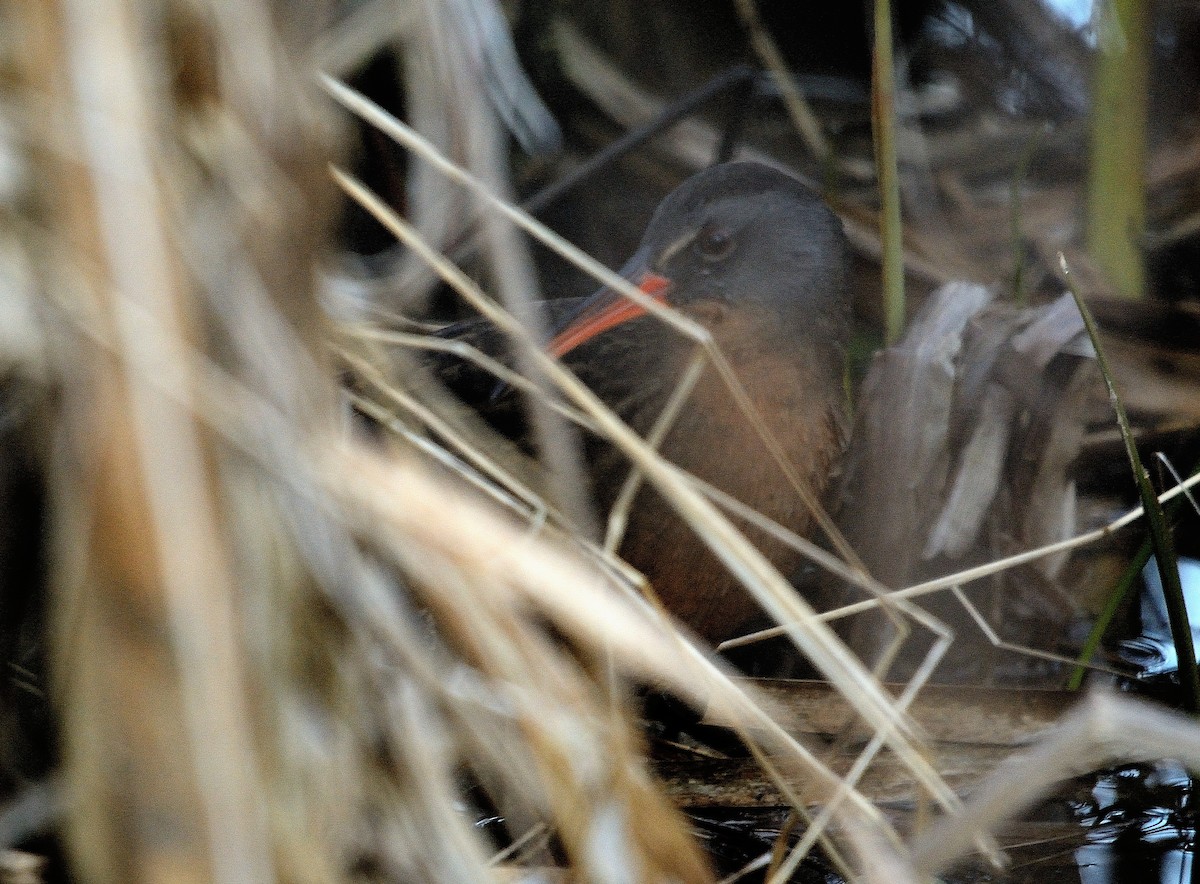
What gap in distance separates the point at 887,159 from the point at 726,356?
368 mm

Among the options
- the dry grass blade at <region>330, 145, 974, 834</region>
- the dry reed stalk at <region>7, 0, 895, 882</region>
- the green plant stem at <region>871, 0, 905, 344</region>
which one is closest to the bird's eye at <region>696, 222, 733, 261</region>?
the green plant stem at <region>871, 0, 905, 344</region>

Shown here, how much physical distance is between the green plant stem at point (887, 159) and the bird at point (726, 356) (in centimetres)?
8

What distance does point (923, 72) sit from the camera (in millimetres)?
3070

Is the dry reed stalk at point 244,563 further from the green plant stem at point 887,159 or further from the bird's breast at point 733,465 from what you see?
the green plant stem at point 887,159

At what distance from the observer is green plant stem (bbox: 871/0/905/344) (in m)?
1.85

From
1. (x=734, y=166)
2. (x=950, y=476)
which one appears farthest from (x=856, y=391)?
(x=734, y=166)

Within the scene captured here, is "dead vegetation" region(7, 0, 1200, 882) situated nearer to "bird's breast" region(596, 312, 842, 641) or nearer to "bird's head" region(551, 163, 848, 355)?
"bird's breast" region(596, 312, 842, 641)

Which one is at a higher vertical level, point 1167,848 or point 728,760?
point 728,760

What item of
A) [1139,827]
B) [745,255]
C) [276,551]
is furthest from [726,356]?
[276,551]

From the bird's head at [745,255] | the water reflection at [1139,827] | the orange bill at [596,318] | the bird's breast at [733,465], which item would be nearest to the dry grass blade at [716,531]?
the water reflection at [1139,827]

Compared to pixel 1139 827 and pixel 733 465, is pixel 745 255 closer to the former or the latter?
pixel 733 465

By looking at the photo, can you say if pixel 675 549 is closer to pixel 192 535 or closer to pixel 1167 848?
pixel 1167 848

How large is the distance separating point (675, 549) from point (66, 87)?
117cm

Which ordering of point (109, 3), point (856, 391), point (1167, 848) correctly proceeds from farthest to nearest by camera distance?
point (856, 391) → point (1167, 848) → point (109, 3)
